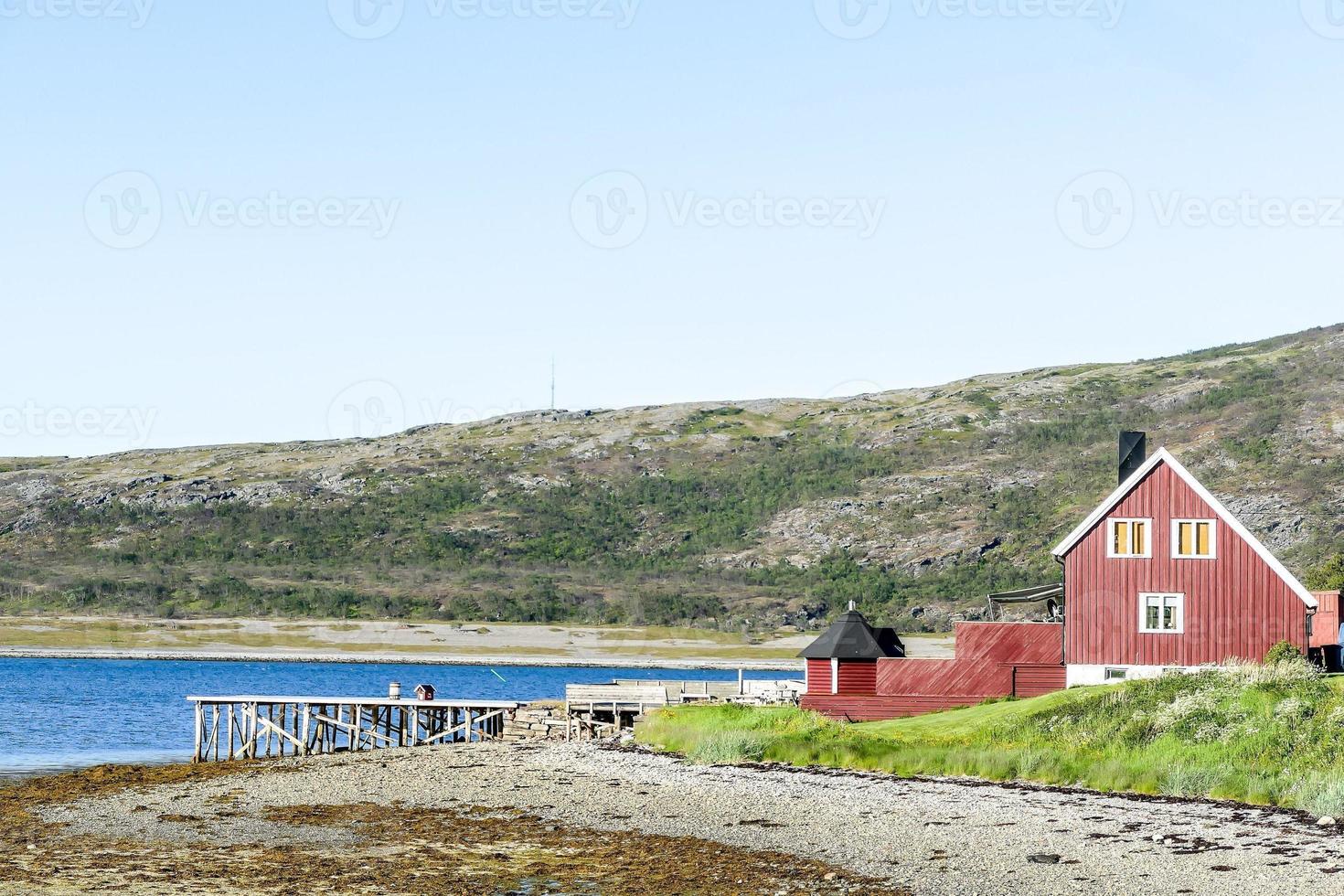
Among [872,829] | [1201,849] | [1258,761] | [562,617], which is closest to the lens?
[1201,849]

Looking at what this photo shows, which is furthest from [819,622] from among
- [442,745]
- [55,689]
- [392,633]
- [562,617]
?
[442,745]

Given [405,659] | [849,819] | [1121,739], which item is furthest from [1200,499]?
[405,659]

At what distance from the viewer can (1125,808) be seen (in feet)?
108

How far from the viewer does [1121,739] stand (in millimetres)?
40938

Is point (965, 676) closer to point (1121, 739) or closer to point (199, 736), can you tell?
point (1121, 739)

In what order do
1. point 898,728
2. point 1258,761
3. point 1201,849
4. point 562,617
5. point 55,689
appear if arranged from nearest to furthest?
point 1201,849 → point 1258,761 → point 898,728 → point 55,689 → point 562,617

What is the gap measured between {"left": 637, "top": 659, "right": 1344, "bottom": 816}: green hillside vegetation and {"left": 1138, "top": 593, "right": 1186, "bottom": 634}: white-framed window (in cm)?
479

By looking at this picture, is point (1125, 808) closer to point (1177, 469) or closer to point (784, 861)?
point (784, 861)

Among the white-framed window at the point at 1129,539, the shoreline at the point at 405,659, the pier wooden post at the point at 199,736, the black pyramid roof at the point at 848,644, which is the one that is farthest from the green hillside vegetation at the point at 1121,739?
the shoreline at the point at 405,659

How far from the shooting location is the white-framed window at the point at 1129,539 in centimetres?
5684

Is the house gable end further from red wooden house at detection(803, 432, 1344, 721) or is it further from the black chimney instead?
the black chimney

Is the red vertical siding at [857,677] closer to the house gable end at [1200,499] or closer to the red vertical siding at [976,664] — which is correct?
the red vertical siding at [976,664]

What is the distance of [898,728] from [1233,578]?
14714 mm

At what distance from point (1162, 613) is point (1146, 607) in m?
0.58
